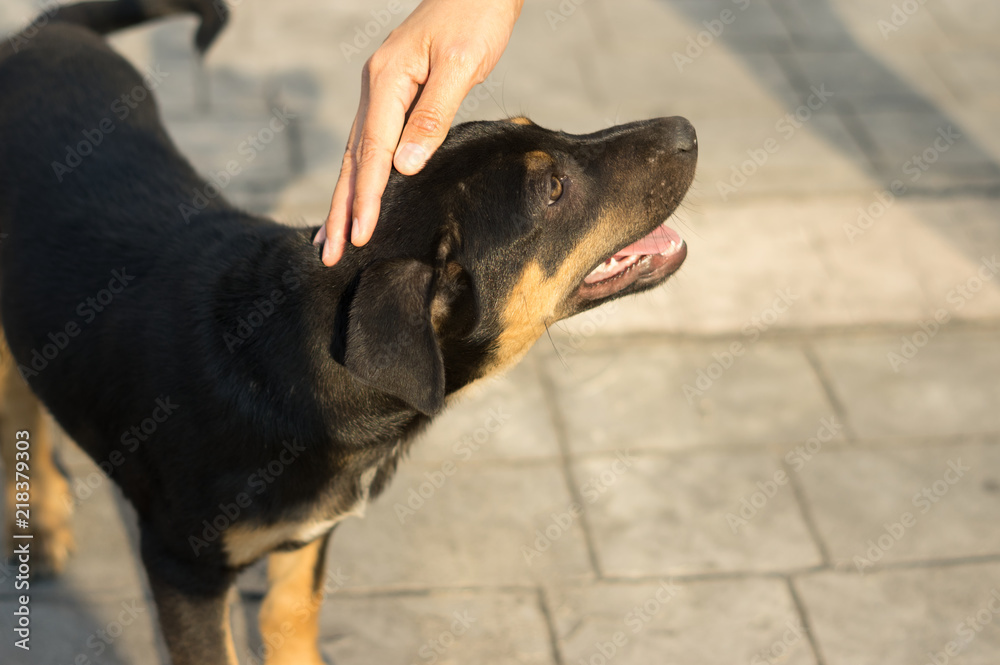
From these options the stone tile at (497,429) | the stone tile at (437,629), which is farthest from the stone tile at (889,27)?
the stone tile at (437,629)

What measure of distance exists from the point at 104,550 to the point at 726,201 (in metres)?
4.01

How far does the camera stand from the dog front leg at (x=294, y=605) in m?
3.52

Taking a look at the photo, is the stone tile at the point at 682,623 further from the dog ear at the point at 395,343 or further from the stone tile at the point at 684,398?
the dog ear at the point at 395,343

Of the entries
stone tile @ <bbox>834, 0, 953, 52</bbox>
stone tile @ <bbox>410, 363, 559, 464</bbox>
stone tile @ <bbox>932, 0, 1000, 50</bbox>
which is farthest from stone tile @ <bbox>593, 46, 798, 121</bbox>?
stone tile @ <bbox>410, 363, 559, 464</bbox>

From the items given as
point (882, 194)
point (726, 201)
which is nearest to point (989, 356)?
point (882, 194)

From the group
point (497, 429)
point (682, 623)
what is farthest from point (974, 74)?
point (682, 623)

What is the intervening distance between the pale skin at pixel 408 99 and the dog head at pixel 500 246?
3.3 inches

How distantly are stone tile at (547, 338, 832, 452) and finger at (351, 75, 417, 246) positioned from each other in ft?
7.27

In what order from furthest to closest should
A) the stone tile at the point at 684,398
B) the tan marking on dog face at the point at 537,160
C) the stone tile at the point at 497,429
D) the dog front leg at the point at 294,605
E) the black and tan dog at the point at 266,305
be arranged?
the stone tile at the point at 684,398 → the stone tile at the point at 497,429 → the dog front leg at the point at 294,605 → the tan marking on dog face at the point at 537,160 → the black and tan dog at the point at 266,305

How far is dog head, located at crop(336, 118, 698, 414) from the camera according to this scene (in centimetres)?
261

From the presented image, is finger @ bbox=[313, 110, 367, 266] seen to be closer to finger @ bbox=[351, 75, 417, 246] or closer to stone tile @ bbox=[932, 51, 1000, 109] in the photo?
finger @ bbox=[351, 75, 417, 246]

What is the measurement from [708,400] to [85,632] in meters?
3.00

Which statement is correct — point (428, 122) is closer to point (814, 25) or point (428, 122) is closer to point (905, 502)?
point (905, 502)

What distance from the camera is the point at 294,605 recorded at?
354 cm
